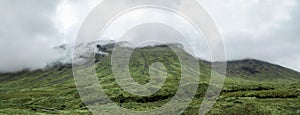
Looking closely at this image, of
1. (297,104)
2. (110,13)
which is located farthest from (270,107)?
(110,13)

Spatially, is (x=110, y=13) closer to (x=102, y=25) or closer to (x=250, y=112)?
(x=102, y=25)

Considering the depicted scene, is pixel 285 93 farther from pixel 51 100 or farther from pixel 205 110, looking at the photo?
pixel 51 100

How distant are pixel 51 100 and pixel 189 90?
66.6 m

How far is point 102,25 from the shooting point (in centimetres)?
4797

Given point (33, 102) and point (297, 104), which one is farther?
point (33, 102)

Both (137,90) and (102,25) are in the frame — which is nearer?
(102,25)

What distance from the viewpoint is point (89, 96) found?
150 meters

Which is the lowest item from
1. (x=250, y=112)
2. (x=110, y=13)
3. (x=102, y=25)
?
(x=250, y=112)

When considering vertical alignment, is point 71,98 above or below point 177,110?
above

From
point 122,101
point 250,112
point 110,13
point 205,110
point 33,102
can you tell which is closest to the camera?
point 110,13

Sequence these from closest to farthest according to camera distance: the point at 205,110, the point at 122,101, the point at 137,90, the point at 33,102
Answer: the point at 205,110
the point at 122,101
the point at 33,102
the point at 137,90

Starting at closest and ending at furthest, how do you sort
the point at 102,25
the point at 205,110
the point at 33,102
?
the point at 102,25 → the point at 205,110 → the point at 33,102

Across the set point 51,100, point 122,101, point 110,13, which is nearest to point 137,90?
point 122,101

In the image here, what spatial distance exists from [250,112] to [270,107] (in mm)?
9891
